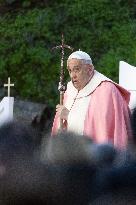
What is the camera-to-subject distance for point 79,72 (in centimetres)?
462

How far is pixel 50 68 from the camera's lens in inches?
390

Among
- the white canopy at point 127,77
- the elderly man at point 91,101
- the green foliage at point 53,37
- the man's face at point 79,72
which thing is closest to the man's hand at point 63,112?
the elderly man at point 91,101

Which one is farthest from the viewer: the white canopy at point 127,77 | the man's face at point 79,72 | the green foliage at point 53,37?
the green foliage at point 53,37

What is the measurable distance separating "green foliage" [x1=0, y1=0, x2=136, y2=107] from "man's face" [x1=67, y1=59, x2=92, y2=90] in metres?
4.55

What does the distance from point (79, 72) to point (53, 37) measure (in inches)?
231

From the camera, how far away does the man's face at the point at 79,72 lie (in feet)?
15.2

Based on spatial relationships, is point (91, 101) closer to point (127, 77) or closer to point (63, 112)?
point (63, 112)

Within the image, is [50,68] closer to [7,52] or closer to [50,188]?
[7,52]

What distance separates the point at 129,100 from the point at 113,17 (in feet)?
19.8

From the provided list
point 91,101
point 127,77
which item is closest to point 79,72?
point 91,101

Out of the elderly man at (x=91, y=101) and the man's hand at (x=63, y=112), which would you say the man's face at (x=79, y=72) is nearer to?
the elderly man at (x=91, y=101)

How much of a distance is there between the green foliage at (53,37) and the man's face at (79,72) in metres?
4.55

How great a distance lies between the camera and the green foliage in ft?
32.0

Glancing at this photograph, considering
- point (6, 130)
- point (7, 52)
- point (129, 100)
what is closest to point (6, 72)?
point (7, 52)
